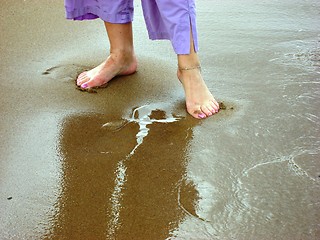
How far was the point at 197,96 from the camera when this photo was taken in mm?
2590

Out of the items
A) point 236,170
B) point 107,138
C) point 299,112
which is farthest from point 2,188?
point 299,112

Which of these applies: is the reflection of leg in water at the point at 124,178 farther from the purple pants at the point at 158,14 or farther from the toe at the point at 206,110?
the purple pants at the point at 158,14

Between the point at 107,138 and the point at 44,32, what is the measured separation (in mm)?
1466

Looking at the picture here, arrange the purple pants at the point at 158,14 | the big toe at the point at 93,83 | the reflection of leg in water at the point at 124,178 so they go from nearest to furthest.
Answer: the reflection of leg in water at the point at 124,178 → the purple pants at the point at 158,14 → the big toe at the point at 93,83

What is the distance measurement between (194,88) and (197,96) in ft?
0.18

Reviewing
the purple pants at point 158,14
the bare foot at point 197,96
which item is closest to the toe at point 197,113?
the bare foot at point 197,96

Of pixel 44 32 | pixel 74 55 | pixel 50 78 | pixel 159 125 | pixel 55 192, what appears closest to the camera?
pixel 55 192

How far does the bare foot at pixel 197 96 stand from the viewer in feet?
8.33

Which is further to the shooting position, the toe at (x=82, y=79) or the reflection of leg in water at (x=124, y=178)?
the toe at (x=82, y=79)

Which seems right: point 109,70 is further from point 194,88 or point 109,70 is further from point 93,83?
point 194,88

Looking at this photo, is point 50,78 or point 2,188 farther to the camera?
point 50,78

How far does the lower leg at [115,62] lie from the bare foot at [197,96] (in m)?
0.39

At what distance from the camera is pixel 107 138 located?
92.7 inches

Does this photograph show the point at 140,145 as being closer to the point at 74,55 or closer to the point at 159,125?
the point at 159,125
